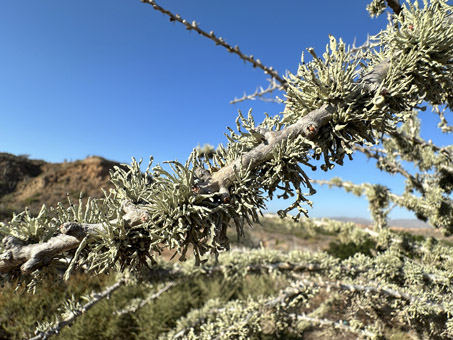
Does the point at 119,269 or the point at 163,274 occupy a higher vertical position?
the point at 119,269

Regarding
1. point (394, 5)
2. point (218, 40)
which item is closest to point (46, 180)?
point (218, 40)

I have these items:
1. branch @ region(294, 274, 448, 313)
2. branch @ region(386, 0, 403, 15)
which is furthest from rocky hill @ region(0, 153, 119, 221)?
branch @ region(386, 0, 403, 15)

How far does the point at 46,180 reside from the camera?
97.8 ft

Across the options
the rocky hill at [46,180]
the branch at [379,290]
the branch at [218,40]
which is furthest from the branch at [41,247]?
the rocky hill at [46,180]

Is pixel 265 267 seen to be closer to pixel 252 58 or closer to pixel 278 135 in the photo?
pixel 252 58

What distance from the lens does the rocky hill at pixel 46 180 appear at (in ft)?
89.2

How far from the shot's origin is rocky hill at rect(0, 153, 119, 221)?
89.2ft

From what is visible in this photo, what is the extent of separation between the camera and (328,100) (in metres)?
1.28

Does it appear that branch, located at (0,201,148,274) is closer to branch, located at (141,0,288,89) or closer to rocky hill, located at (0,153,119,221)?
branch, located at (141,0,288,89)

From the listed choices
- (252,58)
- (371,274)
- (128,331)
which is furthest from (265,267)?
(128,331)

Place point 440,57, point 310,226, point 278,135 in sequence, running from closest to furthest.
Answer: point 278,135, point 440,57, point 310,226

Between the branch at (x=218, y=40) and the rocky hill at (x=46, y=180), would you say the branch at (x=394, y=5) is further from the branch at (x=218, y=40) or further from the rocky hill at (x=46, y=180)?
the rocky hill at (x=46, y=180)

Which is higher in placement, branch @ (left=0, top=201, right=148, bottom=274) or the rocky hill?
the rocky hill

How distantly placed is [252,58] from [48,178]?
3446 cm
